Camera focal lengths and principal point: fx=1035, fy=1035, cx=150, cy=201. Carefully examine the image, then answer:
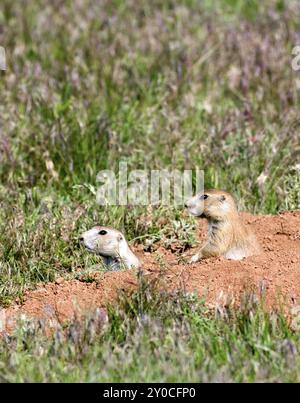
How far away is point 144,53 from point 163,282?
5154 mm

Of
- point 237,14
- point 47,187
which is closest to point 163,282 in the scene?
point 47,187

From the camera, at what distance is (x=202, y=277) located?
258 inches

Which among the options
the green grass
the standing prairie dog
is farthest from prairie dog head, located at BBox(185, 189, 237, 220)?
the green grass

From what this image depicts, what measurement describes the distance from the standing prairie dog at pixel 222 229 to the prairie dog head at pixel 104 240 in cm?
52

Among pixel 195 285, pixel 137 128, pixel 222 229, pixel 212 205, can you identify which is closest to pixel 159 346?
pixel 195 285

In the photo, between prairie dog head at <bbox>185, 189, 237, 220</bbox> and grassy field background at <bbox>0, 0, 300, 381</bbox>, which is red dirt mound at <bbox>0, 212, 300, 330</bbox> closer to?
grassy field background at <bbox>0, 0, 300, 381</bbox>

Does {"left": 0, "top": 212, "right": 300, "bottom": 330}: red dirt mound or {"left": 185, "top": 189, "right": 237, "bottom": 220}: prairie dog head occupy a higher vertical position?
Result: {"left": 185, "top": 189, "right": 237, "bottom": 220}: prairie dog head

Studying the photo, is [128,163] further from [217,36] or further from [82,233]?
[217,36]

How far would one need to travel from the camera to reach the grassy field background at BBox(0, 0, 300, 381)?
18.9 feet

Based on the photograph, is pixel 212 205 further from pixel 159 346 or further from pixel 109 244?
pixel 159 346

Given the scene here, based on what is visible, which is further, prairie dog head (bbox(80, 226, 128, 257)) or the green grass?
prairie dog head (bbox(80, 226, 128, 257))

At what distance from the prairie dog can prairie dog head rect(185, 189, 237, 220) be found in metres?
0.59

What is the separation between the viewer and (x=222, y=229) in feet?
24.0

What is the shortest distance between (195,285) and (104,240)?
0.99 meters
